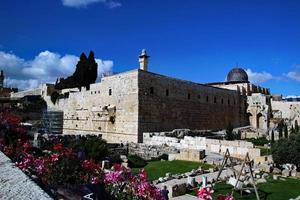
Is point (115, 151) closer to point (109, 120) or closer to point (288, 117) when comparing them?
point (109, 120)

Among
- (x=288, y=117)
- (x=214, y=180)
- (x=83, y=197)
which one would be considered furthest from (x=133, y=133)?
(x=288, y=117)

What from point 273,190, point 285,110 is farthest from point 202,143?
point 285,110

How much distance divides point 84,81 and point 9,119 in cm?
3433

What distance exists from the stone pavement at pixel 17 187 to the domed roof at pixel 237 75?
41.3 meters

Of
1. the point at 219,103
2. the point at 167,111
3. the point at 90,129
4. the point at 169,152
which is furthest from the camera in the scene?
the point at 219,103

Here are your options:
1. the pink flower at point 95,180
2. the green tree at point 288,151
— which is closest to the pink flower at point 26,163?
the pink flower at point 95,180

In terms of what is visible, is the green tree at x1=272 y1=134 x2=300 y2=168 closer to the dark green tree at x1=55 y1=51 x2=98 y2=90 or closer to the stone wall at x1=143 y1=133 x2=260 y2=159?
the stone wall at x1=143 y1=133 x2=260 y2=159

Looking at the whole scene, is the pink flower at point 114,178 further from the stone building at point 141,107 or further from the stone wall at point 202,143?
the stone building at point 141,107

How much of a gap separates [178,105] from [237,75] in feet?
64.8

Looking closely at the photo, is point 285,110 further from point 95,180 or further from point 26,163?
point 26,163

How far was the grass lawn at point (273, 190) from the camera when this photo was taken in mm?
9992

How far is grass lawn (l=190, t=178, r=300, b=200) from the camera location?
9992mm

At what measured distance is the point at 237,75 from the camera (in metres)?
42.8

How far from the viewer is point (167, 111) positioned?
24219 mm
